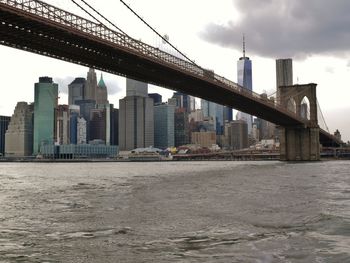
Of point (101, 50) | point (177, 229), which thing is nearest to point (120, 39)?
point (101, 50)

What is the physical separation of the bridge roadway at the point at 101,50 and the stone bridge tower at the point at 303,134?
25.0m

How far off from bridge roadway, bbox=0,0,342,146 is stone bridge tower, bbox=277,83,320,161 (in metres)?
25.0

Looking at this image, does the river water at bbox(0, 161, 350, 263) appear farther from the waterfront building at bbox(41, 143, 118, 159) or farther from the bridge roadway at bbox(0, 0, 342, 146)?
the waterfront building at bbox(41, 143, 118, 159)

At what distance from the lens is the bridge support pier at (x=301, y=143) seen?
85312mm

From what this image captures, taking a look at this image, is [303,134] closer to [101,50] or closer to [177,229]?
[101,50]

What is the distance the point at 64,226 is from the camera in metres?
11.5

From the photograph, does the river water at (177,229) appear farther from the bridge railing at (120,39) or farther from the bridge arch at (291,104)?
the bridge arch at (291,104)

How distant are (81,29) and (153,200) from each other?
71.8ft

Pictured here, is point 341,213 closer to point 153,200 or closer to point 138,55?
point 153,200

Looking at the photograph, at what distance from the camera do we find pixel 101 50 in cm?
3962

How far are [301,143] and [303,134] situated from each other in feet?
5.34

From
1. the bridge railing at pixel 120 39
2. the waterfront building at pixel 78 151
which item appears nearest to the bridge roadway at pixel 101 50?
the bridge railing at pixel 120 39

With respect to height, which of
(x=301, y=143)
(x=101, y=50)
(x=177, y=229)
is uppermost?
(x=101, y=50)

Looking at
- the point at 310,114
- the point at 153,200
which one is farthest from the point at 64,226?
the point at 310,114
